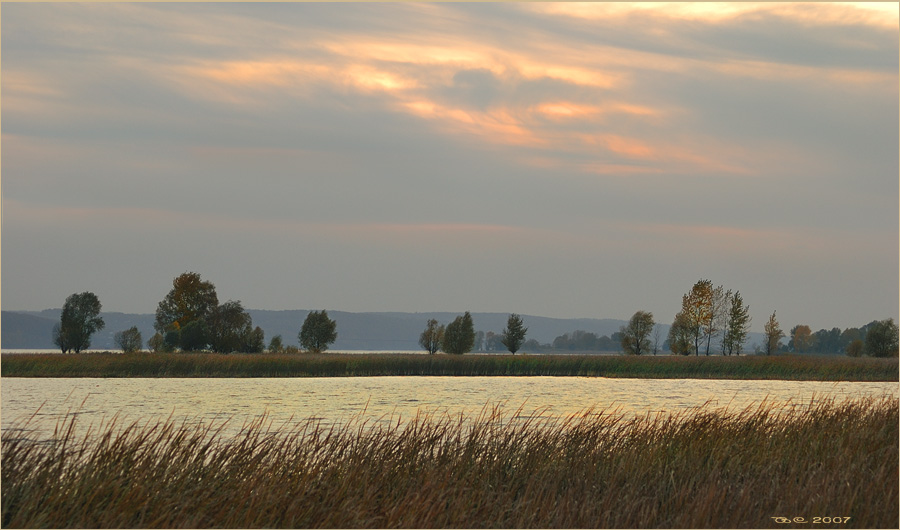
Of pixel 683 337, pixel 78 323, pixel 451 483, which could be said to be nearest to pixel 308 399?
pixel 451 483

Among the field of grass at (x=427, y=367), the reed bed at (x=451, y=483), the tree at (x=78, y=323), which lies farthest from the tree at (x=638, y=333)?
the reed bed at (x=451, y=483)

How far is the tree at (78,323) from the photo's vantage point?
9125cm

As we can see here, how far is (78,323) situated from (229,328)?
93.6ft

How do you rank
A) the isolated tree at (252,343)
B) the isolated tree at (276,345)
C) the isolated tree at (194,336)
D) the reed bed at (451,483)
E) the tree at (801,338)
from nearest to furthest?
the reed bed at (451,483), the isolated tree at (194,336), the isolated tree at (252,343), the isolated tree at (276,345), the tree at (801,338)

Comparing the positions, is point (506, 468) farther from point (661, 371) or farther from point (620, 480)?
point (661, 371)

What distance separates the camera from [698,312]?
296ft

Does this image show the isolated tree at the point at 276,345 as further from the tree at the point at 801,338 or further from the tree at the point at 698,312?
the tree at the point at 801,338

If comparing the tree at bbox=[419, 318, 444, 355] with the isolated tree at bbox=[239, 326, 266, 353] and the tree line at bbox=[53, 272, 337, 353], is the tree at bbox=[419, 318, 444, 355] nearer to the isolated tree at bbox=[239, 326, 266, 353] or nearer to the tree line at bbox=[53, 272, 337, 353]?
the tree line at bbox=[53, 272, 337, 353]

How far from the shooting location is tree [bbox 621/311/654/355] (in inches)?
3688

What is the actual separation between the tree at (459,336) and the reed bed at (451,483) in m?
78.8

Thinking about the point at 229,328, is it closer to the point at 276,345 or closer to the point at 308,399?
the point at 276,345

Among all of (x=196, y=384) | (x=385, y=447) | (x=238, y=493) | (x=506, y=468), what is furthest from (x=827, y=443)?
(x=196, y=384)

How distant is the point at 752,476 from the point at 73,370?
154 feet

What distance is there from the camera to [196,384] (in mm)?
43875
